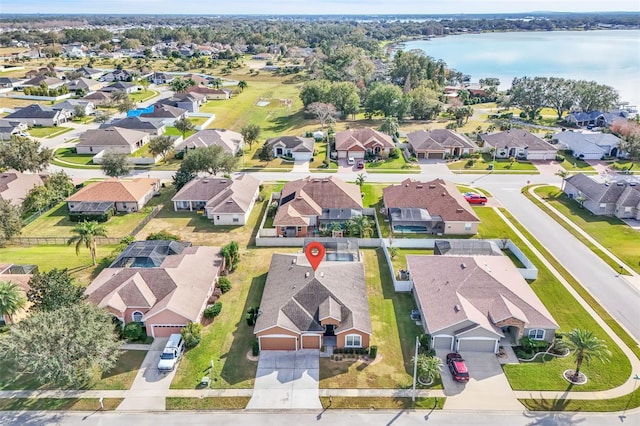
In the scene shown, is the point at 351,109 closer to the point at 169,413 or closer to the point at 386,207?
the point at 386,207

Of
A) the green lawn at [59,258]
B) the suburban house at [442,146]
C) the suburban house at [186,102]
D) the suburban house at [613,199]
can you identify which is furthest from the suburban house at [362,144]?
the suburban house at [186,102]

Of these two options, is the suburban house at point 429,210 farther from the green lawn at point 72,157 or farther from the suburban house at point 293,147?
the green lawn at point 72,157

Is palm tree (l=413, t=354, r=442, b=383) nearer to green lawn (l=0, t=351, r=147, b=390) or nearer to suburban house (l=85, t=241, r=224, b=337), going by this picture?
suburban house (l=85, t=241, r=224, b=337)

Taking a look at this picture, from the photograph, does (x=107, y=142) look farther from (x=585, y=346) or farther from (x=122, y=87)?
(x=585, y=346)

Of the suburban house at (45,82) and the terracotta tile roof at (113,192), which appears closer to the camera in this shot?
the terracotta tile roof at (113,192)

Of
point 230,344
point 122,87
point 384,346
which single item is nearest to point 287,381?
point 230,344

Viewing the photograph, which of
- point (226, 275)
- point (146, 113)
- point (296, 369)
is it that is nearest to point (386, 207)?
point (226, 275)
